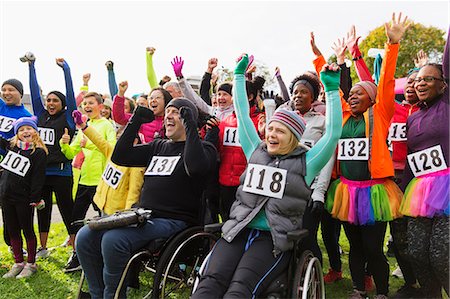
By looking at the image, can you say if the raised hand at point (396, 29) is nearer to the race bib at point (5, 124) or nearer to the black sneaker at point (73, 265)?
the black sneaker at point (73, 265)

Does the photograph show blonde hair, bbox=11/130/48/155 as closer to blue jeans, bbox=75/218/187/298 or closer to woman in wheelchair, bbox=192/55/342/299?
blue jeans, bbox=75/218/187/298

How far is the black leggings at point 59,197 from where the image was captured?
4656mm

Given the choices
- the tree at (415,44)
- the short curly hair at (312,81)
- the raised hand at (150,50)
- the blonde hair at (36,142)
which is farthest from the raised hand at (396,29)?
the tree at (415,44)

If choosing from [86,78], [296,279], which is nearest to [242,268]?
[296,279]

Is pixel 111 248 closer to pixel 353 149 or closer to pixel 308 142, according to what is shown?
pixel 308 142

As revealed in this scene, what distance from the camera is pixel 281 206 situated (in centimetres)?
269

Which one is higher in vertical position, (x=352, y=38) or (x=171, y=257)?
(x=352, y=38)

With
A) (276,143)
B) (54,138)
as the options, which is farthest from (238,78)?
(54,138)

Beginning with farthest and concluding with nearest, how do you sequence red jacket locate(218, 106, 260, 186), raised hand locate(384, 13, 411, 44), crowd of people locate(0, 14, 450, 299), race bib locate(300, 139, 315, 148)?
red jacket locate(218, 106, 260, 186) < race bib locate(300, 139, 315, 148) < raised hand locate(384, 13, 411, 44) < crowd of people locate(0, 14, 450, 299)

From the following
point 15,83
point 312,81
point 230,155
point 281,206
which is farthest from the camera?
point 15,83

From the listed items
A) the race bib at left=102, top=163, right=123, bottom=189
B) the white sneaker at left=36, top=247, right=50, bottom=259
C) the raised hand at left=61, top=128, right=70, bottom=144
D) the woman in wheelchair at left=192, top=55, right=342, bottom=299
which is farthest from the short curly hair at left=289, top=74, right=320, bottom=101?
the white sneaker at left=36, top=247, right=50, bottom=259

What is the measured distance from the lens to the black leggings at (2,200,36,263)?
4.23 meters

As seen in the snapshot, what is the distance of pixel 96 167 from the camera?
4.72 meters

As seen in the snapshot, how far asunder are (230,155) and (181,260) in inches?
42.9
